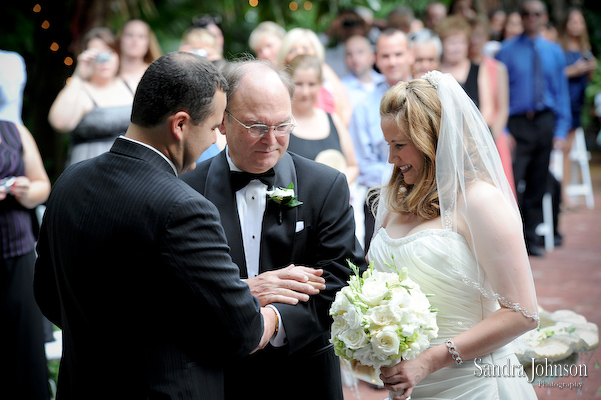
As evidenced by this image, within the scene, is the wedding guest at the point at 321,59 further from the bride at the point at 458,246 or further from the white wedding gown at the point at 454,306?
the white wedding gown at the point at 454,306

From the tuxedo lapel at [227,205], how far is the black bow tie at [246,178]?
3 centimetres

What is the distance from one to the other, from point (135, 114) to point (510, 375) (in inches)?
73.9

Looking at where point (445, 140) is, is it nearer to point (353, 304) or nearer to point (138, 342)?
point (353, 304)

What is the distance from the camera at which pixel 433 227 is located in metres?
2.71

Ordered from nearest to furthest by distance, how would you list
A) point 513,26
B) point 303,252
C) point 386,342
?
point 386,342
point 303,252
point 513,26

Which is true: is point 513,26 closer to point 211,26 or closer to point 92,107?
point 211,26

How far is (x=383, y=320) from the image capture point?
228 centimetres

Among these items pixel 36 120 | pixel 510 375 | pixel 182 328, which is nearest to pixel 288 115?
pixel 182 328

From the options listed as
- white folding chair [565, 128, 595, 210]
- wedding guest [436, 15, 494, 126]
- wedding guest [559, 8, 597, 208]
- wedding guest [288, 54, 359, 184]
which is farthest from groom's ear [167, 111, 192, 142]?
white folding chair [565, 128, 595, 210]

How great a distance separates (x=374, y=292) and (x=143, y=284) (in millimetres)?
831

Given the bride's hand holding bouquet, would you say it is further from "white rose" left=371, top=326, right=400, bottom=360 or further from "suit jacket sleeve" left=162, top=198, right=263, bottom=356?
"suit jacket sleeve" left=162, top=198, right=263, bottom=356

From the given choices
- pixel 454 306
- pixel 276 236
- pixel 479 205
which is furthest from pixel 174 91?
pixel 454 306

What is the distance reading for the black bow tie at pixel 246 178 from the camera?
109 inches

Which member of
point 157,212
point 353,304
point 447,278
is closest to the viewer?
point 157,212
